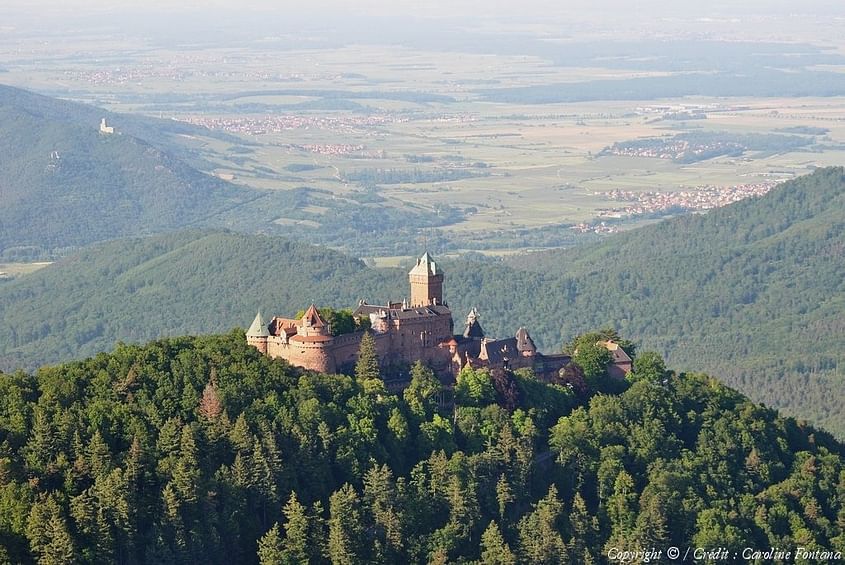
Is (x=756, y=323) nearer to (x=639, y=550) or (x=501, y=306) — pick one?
(x=501, y=306)

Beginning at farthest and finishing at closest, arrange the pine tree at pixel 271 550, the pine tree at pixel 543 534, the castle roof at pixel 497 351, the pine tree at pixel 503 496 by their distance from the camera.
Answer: the castle roof at pixel 497 351 → the pine tree at pixel 503 496 → the pine tree at pixel 543 534 → the pine tree at pixel 271 550

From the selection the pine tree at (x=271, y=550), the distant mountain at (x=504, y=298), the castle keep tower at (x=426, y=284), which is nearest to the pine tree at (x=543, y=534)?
the pine tree at (x=271, y=550)

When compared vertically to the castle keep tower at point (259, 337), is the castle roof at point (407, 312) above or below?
above

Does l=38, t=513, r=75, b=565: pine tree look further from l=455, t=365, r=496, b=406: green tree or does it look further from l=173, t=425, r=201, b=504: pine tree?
l=455, t=365, r=496, b=406: green tree

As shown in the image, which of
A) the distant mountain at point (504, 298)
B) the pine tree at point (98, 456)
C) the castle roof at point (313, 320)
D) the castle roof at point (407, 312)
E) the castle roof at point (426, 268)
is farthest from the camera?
the distant mountain at point (504, 298)

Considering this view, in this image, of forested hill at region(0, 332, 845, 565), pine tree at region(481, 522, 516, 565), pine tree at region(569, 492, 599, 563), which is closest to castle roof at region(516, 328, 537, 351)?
forested hill at region(0, 332, 845, 565)

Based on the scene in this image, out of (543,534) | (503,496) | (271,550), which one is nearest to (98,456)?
(271,550)

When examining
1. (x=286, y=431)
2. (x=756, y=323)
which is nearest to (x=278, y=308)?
(x=756, y=323)

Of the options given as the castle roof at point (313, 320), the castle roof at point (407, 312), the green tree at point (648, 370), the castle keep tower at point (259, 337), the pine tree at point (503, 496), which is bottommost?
the pine tree at point (503, 496)

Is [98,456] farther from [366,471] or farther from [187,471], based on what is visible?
[366,471]

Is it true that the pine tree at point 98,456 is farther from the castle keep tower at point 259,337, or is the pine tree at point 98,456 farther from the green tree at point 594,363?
the green tree at point 594,363
